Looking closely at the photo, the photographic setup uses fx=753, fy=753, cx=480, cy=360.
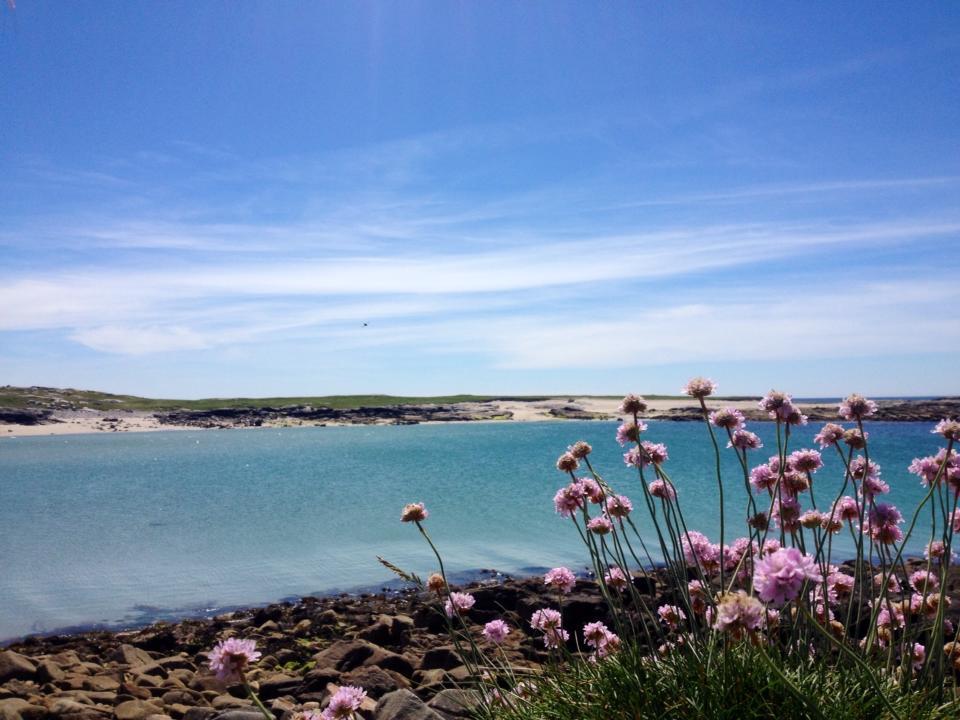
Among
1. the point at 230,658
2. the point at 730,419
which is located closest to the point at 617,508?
the point at 730,419

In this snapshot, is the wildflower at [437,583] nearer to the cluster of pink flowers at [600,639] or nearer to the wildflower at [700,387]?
the cluster of pink flowers at [600,639]

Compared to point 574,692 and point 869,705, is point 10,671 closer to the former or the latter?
point 574,692

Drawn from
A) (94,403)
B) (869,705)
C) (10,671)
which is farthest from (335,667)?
(94,403)

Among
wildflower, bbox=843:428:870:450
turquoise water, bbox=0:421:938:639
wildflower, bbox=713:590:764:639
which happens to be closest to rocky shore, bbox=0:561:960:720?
wildflower, bbox=843:428:870:450

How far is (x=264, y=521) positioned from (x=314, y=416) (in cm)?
8792

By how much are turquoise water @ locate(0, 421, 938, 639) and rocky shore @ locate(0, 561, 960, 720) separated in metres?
2.54

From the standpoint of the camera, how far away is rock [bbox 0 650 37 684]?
8.62 m

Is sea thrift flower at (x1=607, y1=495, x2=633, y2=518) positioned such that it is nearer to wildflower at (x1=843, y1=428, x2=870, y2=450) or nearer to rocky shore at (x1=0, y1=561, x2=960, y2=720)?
rocky shore at (x1=0, y1=561, x2=960, y2=720)

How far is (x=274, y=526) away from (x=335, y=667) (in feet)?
55.0

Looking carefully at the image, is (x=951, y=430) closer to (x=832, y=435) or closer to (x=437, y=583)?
(x=832, y=435)

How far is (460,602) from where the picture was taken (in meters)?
5.43

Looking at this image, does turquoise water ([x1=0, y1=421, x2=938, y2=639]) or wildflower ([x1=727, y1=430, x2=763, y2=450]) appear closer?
wildflower ([x1=727, y1=430, x2=763, y2=450])

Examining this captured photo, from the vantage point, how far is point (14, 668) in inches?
343

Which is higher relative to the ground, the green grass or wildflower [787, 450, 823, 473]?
wildflower [787, 450, 823, 473]
